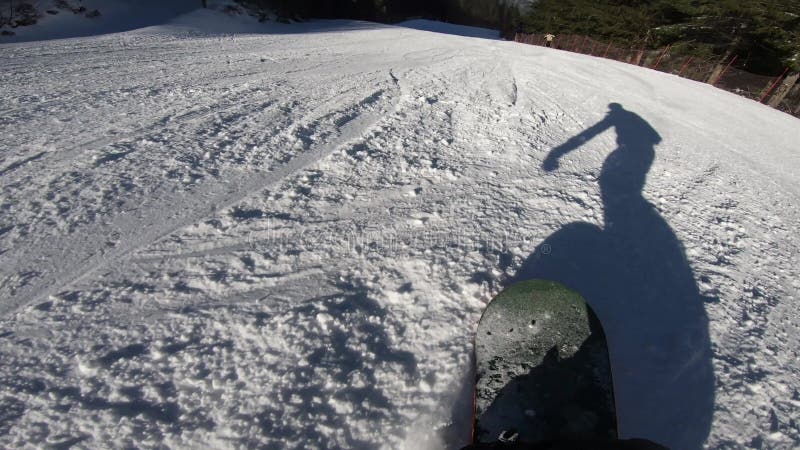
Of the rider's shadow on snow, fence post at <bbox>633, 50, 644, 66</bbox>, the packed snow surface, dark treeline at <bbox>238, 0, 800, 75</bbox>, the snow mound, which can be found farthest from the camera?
the snow mound

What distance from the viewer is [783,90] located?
11.7 metres

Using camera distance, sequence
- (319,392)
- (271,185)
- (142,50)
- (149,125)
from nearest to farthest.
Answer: (319,392), (271,185), (149,125), (142,50)

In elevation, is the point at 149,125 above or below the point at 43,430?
above

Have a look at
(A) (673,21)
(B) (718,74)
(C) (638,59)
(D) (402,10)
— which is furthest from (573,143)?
(D) (402,10)

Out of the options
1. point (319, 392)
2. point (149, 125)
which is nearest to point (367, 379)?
point (319, 392)

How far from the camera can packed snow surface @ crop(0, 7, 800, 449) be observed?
2135mm

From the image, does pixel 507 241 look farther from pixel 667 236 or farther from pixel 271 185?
pixel 271 185

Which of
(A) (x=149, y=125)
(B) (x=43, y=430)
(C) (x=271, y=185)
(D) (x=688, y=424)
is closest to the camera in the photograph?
(B) (x=43, y=430)

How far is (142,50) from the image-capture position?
8.10 m

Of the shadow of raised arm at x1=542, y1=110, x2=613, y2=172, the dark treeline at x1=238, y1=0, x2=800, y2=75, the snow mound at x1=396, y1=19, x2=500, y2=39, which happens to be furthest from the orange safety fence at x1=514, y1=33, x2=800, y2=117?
the snow mound at x1=396, y1=19, x2=500, y2=39

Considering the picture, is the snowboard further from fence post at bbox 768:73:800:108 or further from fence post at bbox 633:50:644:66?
fence post at bbox 633:50:644:66

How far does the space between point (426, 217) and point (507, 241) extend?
0.80m

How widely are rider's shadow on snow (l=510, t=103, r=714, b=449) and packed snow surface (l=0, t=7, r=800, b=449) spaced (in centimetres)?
2

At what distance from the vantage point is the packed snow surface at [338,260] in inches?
84.0
